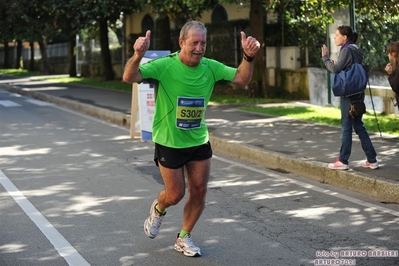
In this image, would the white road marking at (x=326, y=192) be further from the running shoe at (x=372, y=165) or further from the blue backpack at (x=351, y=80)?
the blue backpack at (x=351, y=80)

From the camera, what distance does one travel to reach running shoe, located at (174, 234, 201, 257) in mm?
6473

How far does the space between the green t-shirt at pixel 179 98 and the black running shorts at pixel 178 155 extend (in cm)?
5

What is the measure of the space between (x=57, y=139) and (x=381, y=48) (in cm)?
1003

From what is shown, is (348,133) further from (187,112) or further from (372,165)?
(187,112)

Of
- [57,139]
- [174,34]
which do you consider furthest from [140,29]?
[57,139]

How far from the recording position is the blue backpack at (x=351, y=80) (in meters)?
9.62

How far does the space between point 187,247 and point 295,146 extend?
6194 millimetres

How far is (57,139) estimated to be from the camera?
14.7 metres

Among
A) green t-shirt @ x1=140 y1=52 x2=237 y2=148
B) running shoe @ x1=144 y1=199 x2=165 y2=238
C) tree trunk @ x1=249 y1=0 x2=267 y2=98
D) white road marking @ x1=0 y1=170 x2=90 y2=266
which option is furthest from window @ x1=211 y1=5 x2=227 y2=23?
green t-shirt @ x1=140 y1=52 x2=237 y2=148

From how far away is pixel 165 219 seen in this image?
7.94 meters

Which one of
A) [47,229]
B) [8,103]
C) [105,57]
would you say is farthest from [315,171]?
[105,57]

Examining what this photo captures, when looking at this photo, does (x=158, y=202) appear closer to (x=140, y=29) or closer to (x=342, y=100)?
(x=342, y=100)

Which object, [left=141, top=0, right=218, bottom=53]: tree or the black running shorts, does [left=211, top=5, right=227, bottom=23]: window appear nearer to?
[left=141, top=0, right=218, bottom=53]: tree

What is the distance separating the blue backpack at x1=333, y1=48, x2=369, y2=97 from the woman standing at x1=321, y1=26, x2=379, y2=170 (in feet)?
0.17
